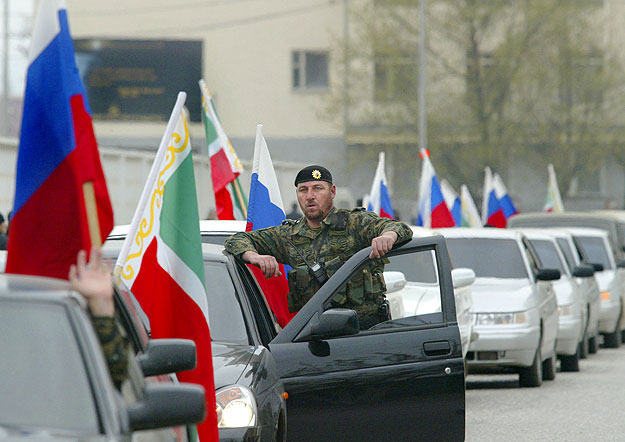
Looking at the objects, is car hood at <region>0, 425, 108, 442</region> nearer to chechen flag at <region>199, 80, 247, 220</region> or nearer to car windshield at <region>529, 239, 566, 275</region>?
chechen flag at <region>199, 80, 247, 220</region>

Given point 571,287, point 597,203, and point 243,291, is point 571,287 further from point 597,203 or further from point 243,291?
point 597,203

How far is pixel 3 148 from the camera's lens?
56.4 feet

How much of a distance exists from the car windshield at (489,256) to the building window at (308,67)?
3335 centimetres

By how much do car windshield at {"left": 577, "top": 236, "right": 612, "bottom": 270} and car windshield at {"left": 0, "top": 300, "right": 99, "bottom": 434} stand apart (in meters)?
19.2

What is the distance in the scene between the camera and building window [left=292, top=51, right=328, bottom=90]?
1946 inches

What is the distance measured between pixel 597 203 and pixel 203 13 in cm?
1470

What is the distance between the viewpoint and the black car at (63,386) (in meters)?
4.23

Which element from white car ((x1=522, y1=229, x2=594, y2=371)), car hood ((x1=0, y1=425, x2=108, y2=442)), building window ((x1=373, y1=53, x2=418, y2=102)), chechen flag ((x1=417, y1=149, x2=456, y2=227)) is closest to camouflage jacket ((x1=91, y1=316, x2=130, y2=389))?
car hood ((x1=0, y1=425, x2=108, y2=442))

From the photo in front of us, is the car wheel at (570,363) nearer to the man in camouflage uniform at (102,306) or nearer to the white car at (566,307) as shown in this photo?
the white car at (566,307)

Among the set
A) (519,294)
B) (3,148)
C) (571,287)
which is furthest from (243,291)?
(571,287)

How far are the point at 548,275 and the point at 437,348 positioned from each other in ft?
25.2

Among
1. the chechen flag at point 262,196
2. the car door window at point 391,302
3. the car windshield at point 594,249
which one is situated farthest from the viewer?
the car windshield at point 594,249

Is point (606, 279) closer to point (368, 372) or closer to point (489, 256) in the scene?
point (489, 256)

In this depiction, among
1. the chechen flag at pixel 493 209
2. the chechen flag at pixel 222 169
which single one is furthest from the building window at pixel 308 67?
the chechen flag at pixel 222 169
